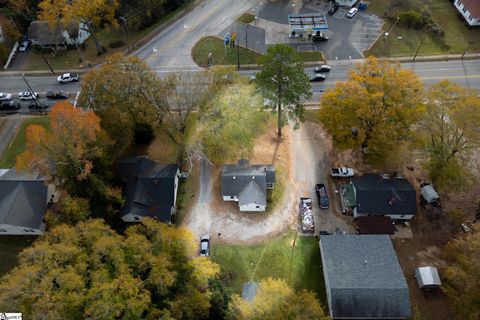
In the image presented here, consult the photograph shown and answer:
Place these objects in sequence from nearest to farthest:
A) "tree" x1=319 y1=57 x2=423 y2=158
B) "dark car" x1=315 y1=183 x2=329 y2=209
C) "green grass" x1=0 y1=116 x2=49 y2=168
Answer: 1. "tree" x1=319 y1=57 x2=423 y2=158
2. "dark car" x1=315 y1=183 x2=329 y2=209
3. "green grass" x1=0 y1=116 x2=49 y2=168

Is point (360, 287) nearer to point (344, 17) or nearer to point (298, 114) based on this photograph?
point (298, 114)

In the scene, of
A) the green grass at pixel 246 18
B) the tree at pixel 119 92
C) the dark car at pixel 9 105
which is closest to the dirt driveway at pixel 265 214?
the tree at pixel 119 92

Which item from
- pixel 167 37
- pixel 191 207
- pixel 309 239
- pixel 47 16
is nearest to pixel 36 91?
pixel 47 16

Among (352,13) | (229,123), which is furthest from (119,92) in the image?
(352,13)

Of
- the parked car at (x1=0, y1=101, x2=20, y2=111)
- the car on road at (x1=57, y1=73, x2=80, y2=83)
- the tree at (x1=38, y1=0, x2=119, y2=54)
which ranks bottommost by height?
the parked car at (x1=0, y1=101, x2=20, y2=111)

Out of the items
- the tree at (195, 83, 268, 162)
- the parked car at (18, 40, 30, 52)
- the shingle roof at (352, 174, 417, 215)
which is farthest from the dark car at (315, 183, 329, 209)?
the parked car at (18, 40, 30, 52)

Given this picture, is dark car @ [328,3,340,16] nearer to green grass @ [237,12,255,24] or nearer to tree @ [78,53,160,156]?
A: green grass @ [237,12,255,24]
